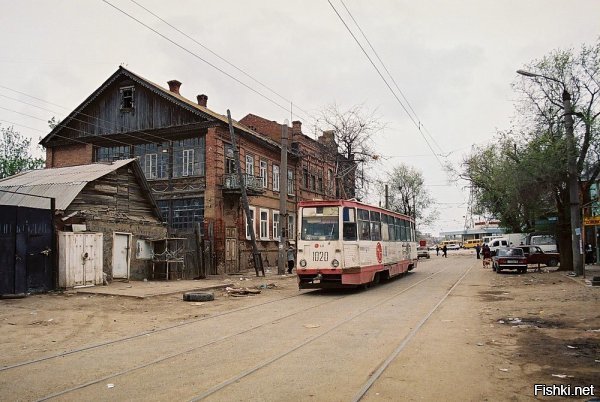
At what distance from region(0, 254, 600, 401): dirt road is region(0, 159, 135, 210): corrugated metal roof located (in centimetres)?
629

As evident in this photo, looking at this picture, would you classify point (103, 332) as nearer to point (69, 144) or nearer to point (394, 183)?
point (69, 144)

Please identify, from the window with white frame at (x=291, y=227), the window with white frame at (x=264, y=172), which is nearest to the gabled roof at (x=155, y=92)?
the window with white frame at (x=264, y=172)

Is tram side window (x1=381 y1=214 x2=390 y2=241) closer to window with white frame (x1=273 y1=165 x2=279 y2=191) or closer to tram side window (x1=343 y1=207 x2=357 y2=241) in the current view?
tram side window (x1=343 y1=207 x2=357 y2=241)

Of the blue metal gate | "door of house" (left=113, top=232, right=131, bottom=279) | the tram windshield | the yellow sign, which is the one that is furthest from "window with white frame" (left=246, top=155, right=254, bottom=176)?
the yellow sign

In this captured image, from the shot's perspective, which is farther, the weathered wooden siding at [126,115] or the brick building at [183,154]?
the weathered wooden siding at [126,115]

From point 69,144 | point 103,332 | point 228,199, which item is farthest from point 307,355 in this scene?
point 69,144

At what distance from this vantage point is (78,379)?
21.3ft

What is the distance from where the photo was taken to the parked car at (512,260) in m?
28.2

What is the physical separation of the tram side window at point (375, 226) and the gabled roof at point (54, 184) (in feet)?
37.6

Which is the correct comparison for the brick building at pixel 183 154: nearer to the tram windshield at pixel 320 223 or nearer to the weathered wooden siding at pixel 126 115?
the weathered wooden siding at pixel 126 115

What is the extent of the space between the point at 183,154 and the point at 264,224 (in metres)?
7.94

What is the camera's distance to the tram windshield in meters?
A: 17.4

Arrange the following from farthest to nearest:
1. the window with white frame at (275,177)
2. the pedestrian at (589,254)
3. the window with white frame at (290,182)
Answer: the window with white frame at (290,182)
the window with white frame at (275,177)
the pedestrian at (589,254)

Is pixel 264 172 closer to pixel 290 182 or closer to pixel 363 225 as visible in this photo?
pixel 290 182
